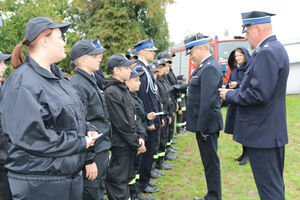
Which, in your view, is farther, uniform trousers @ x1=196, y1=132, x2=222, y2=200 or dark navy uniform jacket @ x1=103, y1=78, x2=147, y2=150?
uniform trousers @ x1=196, y1=132, x2=222, y2=200

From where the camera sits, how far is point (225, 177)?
15.8 feet

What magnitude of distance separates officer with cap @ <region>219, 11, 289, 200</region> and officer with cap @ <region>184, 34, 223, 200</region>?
76cm

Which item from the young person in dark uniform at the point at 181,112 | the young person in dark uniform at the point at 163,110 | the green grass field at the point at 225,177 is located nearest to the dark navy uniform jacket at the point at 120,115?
the green grass field at the point at 225,177

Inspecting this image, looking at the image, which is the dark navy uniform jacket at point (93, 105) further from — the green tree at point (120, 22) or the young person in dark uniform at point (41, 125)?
the green tree at point (120, 22)

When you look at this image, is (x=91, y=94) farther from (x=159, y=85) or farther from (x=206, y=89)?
(x=159, y=85)

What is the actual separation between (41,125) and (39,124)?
0.02 m

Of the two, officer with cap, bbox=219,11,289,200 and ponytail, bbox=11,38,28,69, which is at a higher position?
ponytail, bbox=11,38,28,69

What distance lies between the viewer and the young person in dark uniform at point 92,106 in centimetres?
268

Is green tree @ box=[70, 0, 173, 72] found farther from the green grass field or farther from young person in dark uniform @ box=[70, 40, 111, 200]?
young person in dark uniform @ box=[70, 40, 111, 200]

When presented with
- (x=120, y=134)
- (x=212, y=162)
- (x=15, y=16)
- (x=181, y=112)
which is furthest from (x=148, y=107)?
(x=15, y=16)

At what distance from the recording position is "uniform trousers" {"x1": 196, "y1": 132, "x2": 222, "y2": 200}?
3.62 meters

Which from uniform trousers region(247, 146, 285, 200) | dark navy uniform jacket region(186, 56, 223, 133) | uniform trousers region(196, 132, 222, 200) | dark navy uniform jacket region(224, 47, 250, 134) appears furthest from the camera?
dark navy uniform jacket region(224, 47, 250, 134)

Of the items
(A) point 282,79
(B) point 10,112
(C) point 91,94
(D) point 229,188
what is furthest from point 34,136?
(D) point 229,188

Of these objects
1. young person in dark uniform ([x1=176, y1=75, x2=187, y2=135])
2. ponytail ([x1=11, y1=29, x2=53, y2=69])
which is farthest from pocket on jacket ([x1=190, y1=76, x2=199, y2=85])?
young person in dark uniform ([x1=176, y1=75, x2=187, y2=135])
